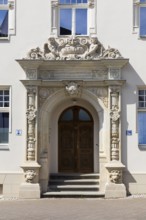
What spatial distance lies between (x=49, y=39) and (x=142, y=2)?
359 centimetres

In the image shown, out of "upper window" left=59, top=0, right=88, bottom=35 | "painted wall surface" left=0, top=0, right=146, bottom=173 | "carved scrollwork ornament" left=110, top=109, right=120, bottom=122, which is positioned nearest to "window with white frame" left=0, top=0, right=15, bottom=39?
"painted wall surface" left=0, top=0, right=146, bottom=173

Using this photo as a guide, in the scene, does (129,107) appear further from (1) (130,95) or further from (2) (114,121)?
(2) (114,121)

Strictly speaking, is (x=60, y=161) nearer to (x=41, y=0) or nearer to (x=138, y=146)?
(x=138, y=146)

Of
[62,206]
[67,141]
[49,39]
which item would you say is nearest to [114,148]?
[67,141]

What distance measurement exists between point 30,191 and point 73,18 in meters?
6.33

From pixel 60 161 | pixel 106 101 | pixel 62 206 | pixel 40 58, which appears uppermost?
pixel 40 58

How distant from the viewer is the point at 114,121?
15984mm

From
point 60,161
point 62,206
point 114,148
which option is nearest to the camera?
point 62,206

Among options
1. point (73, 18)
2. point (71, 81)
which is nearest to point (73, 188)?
point (71, 81)

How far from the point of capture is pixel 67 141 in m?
Result: 17.2

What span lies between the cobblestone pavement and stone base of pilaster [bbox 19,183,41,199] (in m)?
0.51

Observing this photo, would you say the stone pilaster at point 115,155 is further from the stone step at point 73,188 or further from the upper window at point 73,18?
the upper window at point 73,18

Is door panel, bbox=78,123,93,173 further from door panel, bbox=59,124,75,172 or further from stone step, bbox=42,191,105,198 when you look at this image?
stone step, bbox=42,191,105,198

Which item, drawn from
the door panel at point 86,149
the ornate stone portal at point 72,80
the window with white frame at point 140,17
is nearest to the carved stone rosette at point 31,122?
the ornate stone portal at point 72,80
